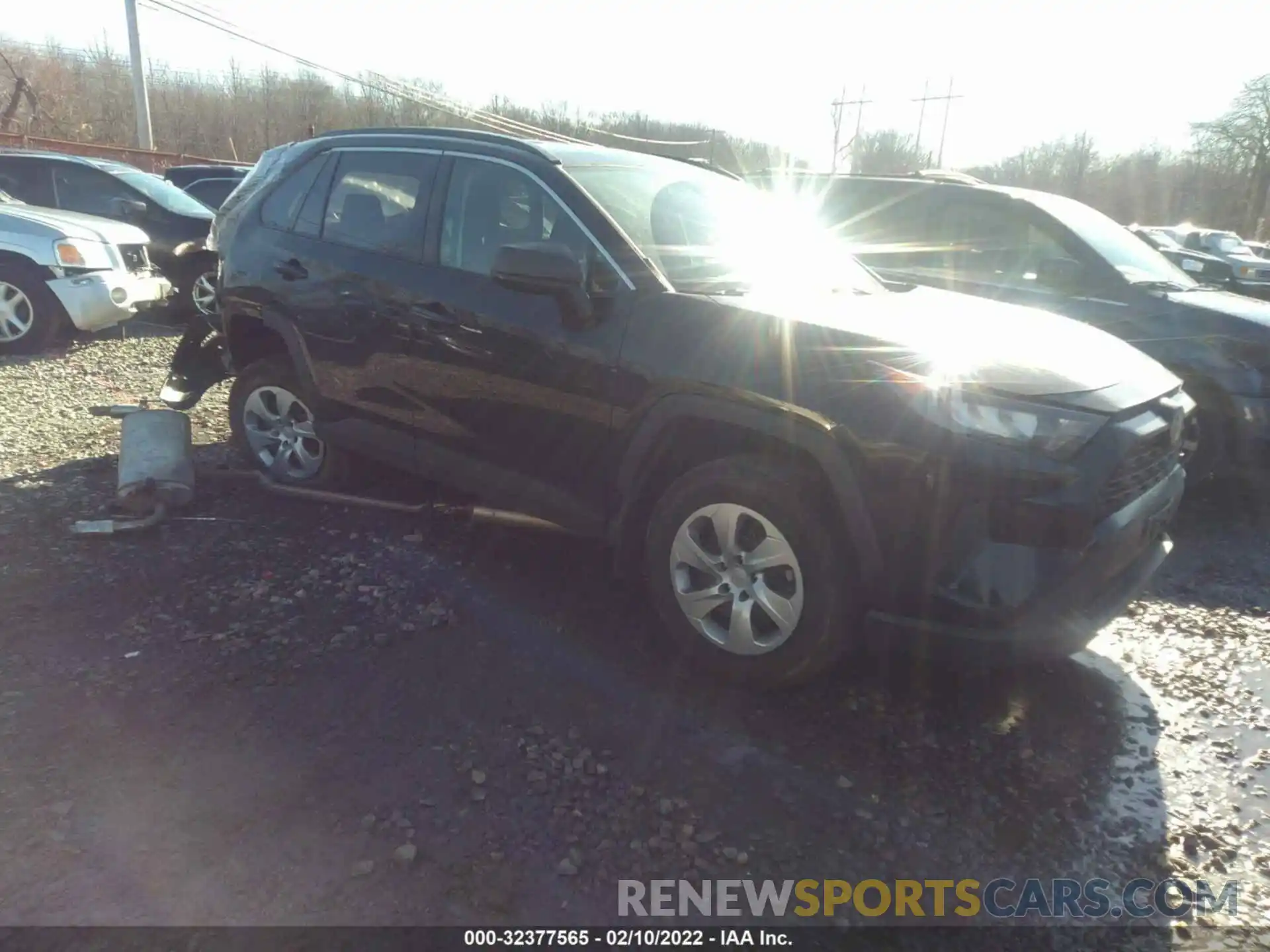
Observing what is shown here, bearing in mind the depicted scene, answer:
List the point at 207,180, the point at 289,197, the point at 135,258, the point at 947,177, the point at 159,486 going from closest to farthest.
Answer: the point at 159,486 → the point at 289,197 → the point at 947,177 → the point at 135,258 → the point at 207,180

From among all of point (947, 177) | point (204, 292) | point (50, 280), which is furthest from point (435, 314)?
point (204, 292)

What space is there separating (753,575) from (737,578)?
0.07 meters

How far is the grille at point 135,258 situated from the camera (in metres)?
8.51

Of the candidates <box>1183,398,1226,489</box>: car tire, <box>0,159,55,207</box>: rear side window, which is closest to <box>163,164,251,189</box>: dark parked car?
<box>0,159,55,207</box>: rear side window

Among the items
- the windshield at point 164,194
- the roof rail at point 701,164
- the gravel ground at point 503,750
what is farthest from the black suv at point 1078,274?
the windshield at point 164,194

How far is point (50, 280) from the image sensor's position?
25.5ft

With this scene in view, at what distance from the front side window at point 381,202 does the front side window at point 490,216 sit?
17cm

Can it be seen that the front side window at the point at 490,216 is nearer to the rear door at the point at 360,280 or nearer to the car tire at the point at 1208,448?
the rear door at the point at 360,280

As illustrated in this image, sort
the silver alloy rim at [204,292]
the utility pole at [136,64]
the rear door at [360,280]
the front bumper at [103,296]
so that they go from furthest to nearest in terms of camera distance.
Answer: the utility pole at [136,64] < the silver alloy rim at [204,292] < the front bumper at [103,296] < the rear door at [360,280]

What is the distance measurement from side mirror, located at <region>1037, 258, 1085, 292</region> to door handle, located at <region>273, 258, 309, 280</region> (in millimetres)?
4408

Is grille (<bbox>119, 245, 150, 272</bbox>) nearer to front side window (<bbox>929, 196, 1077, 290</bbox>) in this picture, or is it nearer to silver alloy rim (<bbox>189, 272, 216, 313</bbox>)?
silver alloy rim (<bbox>189, 272, 216, 313</bbox>)

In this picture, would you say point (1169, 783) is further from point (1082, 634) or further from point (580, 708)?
point (580, 708)

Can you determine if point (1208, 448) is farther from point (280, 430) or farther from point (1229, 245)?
point (1229, 245)

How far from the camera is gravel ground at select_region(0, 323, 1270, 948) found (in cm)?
232
